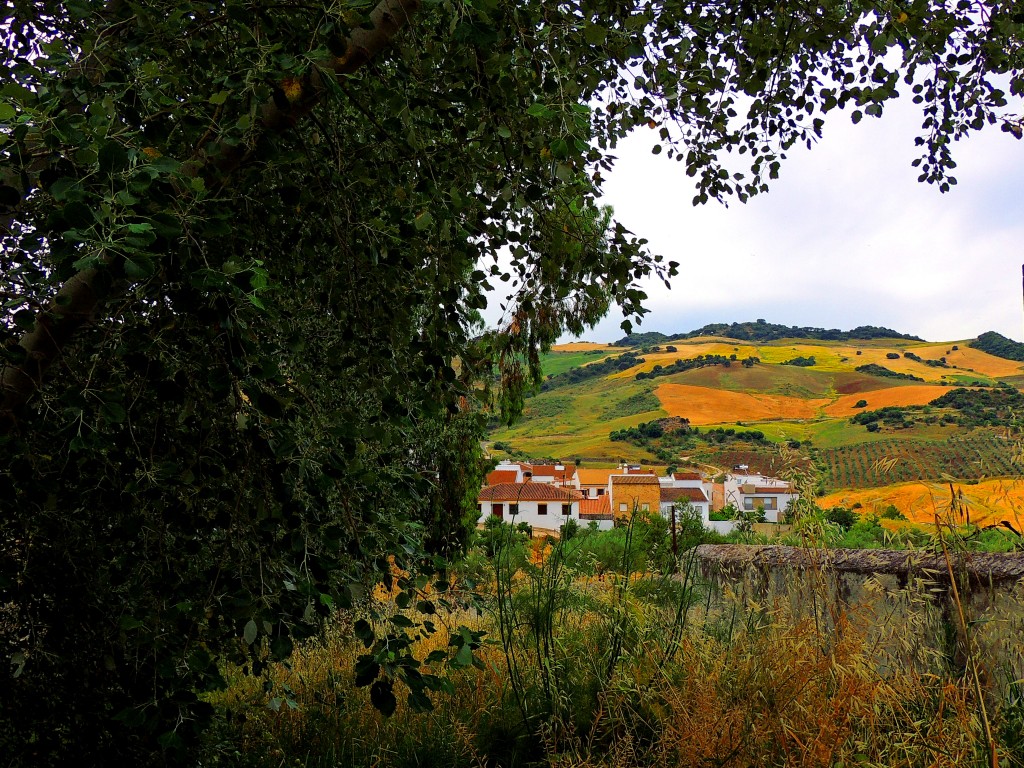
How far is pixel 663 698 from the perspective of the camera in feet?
9.53

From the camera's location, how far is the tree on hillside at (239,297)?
4.45ft

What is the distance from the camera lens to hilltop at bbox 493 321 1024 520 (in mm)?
56188

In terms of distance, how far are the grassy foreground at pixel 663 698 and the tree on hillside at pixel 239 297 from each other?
549 mm

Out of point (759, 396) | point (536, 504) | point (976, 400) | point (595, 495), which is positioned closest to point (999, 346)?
point (976, 400)

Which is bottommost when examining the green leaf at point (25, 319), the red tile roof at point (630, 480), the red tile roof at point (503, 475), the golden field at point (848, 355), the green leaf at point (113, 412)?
the red tile roof at point (630, 480)

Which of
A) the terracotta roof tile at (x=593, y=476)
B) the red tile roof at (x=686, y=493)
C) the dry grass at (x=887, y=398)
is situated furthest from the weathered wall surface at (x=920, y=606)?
the dry grass at (x=887, y=398)

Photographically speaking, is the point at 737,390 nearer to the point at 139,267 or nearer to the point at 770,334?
the point at 770,334

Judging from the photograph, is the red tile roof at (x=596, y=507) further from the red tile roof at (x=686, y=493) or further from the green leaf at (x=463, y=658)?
the green leaf at (x=463, y=658)

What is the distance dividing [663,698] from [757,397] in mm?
78068

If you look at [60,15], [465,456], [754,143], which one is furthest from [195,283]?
[465,456]

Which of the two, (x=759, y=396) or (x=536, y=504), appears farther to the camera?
(x=759, y=396)

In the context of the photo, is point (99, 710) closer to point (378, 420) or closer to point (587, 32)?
point (378, 420)

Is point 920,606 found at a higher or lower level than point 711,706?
higher

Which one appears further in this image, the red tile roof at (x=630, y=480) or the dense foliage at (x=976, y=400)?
the dense foliage at (x=976, y=400)
